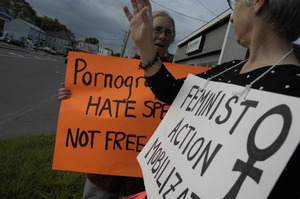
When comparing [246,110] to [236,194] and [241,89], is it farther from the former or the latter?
[236,194]

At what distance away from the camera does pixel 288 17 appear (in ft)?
2.76

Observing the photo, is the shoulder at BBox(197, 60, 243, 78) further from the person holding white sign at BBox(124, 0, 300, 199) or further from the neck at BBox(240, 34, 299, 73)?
the neck at BBox(240, 34, 299, 73)

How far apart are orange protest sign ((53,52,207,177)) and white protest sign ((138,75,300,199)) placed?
63 centimetres

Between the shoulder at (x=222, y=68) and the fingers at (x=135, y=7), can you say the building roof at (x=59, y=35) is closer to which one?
the fingers at (x=135, y=7)

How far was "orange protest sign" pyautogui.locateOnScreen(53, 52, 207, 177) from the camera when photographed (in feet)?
5.58

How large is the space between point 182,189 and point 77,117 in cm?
120

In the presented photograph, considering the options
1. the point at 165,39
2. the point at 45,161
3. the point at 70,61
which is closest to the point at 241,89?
the point at 165,39

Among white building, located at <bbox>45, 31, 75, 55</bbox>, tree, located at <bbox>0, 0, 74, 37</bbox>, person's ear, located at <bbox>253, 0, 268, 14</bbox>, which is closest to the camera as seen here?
person's ear, located at <bbox>253, 0, 268, 14</bbox>

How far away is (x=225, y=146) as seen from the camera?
0.72 m

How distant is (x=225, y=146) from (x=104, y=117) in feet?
3.87

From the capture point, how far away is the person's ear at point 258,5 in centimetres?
88

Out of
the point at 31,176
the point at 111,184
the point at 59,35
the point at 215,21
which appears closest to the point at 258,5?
the point at 111,184

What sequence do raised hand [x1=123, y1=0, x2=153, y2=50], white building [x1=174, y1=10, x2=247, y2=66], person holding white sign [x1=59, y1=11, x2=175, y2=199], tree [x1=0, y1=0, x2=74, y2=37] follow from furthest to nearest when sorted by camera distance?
tree [x1=0, y1=0, x2=74, y2=37] → white building [x1=174, y1=10, x2=247, y2=66] → person holding white sign [x1=59, y1=11, x2=175, y2=199] → raised hand [x1=123, y1=0, x2=153, y2=50]

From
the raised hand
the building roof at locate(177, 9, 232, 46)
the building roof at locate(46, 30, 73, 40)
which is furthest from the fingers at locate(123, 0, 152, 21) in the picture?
the building roof at locate(46, 30, 73, 40)
